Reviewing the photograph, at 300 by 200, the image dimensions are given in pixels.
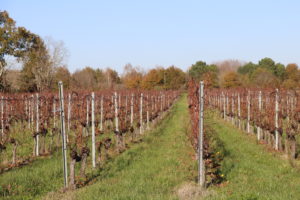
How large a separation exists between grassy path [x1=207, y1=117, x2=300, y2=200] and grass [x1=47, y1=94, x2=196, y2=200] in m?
0.92

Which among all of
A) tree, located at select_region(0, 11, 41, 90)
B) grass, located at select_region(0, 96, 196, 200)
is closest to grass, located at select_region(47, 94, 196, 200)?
grass, located at select_region(0, 96, 196, 200)

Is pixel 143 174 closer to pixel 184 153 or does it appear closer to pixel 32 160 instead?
pixel 184 153

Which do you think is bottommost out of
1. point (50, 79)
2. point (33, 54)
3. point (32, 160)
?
point (32, 160)

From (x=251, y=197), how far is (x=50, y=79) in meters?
38.4

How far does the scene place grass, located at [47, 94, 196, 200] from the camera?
5260 mm

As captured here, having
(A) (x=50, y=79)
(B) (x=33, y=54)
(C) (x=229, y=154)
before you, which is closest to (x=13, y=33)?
(B) (x=33, y=54)

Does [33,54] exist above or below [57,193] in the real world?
above

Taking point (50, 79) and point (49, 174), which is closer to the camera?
point (49, 174)

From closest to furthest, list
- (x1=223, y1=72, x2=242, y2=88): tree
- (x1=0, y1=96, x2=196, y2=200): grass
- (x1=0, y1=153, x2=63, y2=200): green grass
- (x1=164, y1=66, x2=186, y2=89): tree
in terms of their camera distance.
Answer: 1. (x1=0, y1=96, x2=196, y2=200): grass
2. (x1=0, y1=153, x2=63, y2=200): green grass
3. (x1=223, y1=72, x2=242, y2=88): tree
4. (x1=164, y1=66, x2=186, y2=89): tree

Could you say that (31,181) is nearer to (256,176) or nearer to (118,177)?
(118,177)

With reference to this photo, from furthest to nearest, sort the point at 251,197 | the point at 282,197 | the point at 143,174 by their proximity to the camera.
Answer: the point at 143,174 < the point at 282,197 < the point at 251,197

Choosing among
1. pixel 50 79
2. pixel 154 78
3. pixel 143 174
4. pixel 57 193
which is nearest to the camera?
pixel 57 193

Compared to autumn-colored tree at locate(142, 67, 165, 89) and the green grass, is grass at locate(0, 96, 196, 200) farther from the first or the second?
autumn-colored tree at locate(142, 67, 165, 89)

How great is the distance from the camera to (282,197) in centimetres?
493
